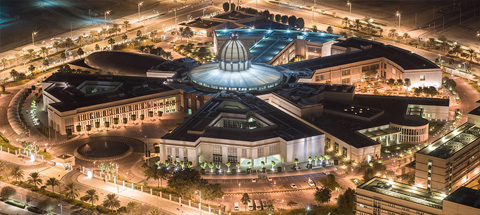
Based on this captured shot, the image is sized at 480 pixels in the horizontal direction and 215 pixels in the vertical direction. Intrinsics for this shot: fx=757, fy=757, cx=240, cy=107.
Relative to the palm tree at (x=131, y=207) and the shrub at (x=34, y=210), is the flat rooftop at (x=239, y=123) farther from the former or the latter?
the shrub at (x=34, y=210)

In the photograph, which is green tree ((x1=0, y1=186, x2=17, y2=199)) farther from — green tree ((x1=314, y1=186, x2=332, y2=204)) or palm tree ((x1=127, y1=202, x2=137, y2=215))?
green tree ((x1=314, y1=186, x2=332, y2=204))

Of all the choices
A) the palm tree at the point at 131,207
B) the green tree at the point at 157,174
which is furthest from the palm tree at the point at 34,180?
the palm tree at the point at 131,207

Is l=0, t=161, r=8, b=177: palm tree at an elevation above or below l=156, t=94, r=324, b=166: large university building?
below

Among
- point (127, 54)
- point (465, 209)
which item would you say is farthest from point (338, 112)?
point (127, 54)

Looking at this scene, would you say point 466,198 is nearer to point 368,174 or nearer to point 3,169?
point 368,174

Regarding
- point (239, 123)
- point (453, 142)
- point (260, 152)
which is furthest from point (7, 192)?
point (453, 142)

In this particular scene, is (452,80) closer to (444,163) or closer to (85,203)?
(444,163)

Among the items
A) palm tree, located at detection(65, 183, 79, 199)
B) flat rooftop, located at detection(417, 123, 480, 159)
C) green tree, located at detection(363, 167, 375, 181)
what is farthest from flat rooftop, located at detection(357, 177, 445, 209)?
palm tree, located at detection(65, 183, 79, 199)
